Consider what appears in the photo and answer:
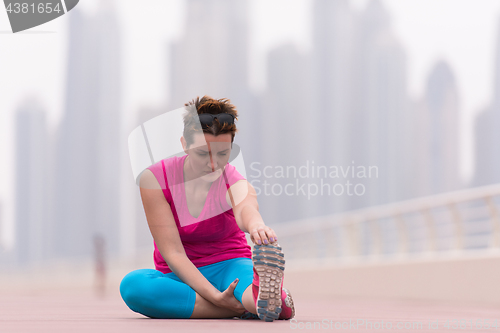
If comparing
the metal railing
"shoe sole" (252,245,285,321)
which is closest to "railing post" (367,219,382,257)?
the metal railing

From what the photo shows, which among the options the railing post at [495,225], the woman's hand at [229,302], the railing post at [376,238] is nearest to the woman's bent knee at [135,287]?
the woman's hand at [229,302]

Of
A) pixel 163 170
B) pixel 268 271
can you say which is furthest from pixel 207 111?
pixel 268 271

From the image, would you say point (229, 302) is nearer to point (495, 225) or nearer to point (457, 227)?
point (495, 225)

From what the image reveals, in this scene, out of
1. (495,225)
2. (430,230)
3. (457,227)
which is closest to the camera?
(495,225)

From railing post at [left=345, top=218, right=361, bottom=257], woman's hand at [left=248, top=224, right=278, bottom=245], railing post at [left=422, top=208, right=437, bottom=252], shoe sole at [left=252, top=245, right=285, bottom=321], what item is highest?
woman's hand at [left=248, top=224, right=278, bottom=245]

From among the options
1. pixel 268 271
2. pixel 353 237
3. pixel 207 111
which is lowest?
pixel 353 237

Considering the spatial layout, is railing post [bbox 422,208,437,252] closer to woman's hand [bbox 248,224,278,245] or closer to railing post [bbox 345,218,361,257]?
railing post [bbox 345,218,361,257]

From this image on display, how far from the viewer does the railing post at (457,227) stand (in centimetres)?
425

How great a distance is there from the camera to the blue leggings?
210cm

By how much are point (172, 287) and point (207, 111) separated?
0.66 m

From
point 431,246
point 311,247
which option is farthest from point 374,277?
point 311,247

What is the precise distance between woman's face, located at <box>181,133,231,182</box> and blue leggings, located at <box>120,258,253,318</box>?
39 cm

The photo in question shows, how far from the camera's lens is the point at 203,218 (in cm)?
222

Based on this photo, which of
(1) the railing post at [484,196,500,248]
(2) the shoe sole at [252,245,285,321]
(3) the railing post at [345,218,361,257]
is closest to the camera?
(2) the shoe sole at [252,245,285,321]
